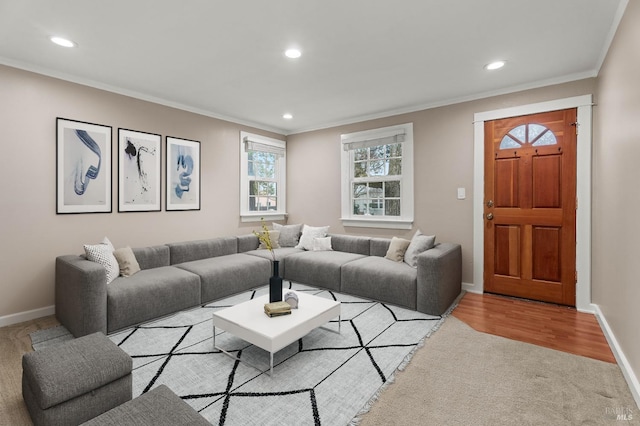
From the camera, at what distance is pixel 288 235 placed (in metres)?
5.16

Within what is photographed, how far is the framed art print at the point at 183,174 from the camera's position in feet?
13.8

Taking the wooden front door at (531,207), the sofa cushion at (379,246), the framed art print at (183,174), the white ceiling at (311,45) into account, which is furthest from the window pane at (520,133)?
the framed art print at (183,174)

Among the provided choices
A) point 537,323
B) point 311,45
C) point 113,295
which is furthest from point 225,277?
point 537,323

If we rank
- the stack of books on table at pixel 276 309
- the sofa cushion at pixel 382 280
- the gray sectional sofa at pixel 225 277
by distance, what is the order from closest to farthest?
the stack of books on table at pixel 276 309 → the gray sectional sofa at pixel 225 277 → the sofa cushion at pixel 382 280

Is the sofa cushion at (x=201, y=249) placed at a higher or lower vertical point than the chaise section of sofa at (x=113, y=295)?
higher

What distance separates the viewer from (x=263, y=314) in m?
2.46

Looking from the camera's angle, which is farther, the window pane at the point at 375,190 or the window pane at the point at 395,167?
the window pane at the point at 375,190

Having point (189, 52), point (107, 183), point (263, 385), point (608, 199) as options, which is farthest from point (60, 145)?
point (608, 199)

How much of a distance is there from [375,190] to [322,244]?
122 centimetres

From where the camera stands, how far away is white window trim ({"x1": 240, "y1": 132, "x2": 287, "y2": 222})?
518cm

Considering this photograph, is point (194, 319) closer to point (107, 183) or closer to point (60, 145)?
point (107, 183)

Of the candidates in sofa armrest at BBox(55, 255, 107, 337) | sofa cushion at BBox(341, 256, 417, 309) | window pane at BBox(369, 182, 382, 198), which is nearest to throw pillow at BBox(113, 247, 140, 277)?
sofa armrest at BBox(55, 255, 107, 337)

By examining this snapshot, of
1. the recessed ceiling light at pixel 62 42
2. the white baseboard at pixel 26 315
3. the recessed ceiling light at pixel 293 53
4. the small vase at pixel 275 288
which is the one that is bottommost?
the white baseboard at pixel 26 315

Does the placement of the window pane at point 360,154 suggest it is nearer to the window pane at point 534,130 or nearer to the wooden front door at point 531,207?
the wooden front door at point 531,207
